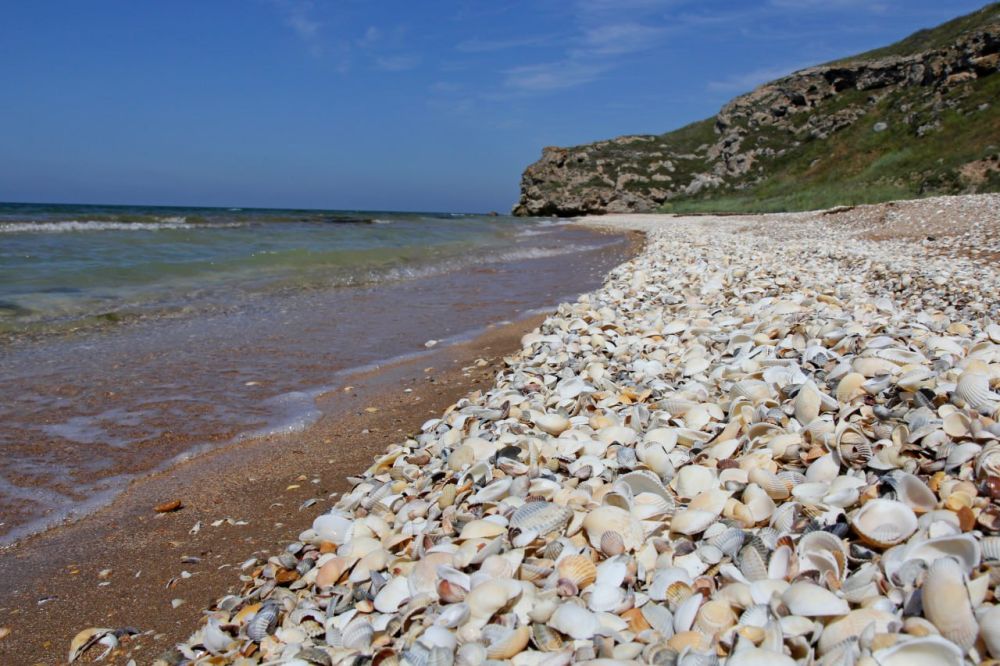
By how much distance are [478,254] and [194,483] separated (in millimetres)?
16440

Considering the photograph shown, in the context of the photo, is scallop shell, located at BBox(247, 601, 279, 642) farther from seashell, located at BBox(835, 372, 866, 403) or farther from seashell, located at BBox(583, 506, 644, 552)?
seashell, located at BBox(835, 372, 866, 403)

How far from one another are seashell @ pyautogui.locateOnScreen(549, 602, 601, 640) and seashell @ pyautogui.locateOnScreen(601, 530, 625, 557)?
28 cm

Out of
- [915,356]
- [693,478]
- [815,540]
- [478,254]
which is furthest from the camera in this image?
[478,254]

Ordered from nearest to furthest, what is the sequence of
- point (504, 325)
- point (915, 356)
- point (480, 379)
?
point (915, 356) < point (480, 379) < point (504, 325)

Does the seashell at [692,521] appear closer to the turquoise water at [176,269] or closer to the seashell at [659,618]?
the seashell at [659,618]

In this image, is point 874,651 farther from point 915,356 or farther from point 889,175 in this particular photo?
point 889,175

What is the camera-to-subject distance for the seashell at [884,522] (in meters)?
1.86

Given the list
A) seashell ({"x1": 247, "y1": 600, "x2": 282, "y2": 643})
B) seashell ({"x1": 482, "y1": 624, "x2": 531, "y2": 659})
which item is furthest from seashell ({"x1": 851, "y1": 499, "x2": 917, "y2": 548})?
→ seashell ({"x1": 247, "y1": 600, "x2": 282, "y2": 643})

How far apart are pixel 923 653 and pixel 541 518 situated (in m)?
1.13

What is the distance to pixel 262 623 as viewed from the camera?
2.15 metres

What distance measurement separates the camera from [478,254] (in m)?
19.9

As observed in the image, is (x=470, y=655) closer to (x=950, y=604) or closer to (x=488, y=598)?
(x=488, y=598)

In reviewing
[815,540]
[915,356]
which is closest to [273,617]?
[815,540]

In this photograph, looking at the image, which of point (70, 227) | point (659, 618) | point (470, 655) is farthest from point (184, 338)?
point (70, 227)
